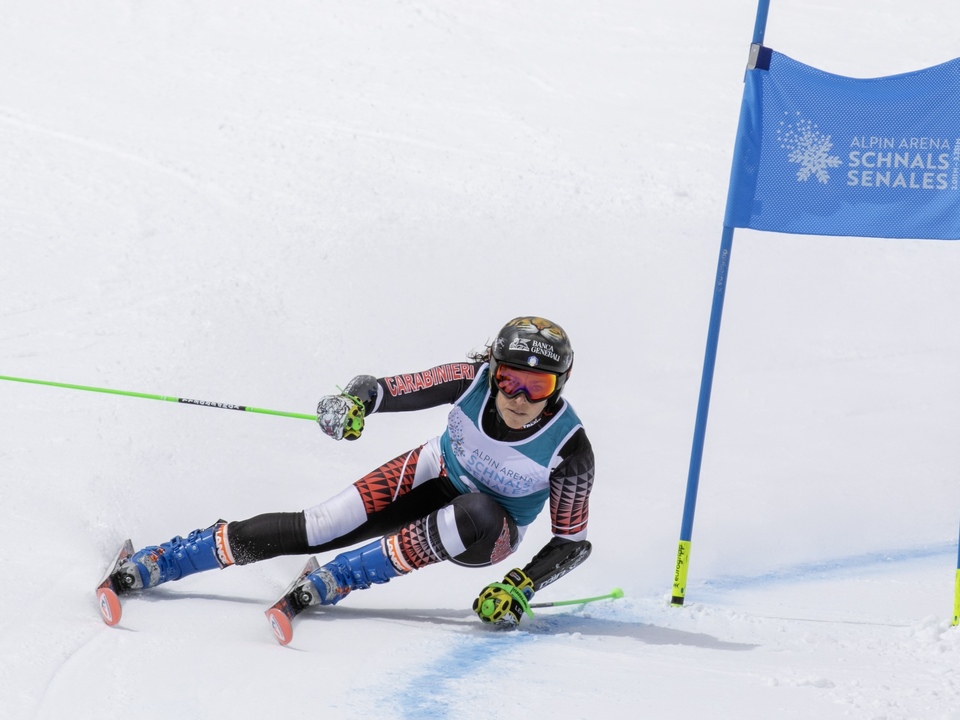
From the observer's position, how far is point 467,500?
397cm

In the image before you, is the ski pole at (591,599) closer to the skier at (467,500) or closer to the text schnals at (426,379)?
the skier at (467,500)

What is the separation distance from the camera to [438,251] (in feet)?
30.8

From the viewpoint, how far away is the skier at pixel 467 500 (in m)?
3.89

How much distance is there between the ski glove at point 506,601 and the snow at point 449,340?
0.10 meters

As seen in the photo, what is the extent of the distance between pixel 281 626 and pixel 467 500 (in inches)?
31.8

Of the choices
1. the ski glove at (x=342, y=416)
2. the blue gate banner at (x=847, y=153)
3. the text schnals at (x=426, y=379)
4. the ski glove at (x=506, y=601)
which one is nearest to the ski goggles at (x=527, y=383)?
the text schnals at (x=426, y=379)

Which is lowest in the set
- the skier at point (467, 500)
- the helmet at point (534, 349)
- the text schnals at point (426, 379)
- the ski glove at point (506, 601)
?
the ski glove at point (506, 601)

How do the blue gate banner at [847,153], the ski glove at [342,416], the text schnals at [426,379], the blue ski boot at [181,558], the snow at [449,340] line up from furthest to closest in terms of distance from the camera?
the blue gate banner at [847,153] → the text schnals at [426,379] → the ski glove at [342,416] → the blue ski boot at [181,558] → the snow at [449,340]

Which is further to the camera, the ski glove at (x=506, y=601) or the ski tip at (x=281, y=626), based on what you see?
the ski glove at (x=506, y=601)

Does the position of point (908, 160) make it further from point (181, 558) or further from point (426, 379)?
point (181, 558)

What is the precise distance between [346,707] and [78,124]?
9.17 metres

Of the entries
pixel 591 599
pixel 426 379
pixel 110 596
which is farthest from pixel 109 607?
pixel 591 599

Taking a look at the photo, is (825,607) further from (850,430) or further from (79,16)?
(79,16)

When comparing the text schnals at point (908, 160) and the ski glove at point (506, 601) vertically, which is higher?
the text schnals at point (908, 160)
